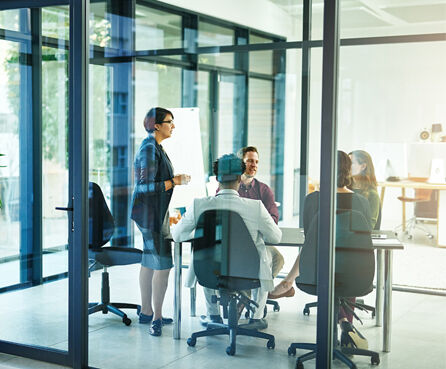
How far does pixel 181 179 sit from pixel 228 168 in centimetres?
30

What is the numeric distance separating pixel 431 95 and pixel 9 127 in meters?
2.69

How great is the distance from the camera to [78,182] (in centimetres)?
409

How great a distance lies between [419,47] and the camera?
10.7 ft

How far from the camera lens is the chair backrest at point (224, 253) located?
12.0ft

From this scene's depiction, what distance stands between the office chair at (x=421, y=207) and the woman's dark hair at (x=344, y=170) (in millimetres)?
266

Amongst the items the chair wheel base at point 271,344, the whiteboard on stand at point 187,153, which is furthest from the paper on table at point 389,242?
the whiteboard on stand at point 187,153

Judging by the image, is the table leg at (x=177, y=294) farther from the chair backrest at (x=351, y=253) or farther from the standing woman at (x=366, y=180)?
the standing woman at (x=366, y=180)

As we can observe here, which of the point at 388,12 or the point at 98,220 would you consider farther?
the point at 98,220

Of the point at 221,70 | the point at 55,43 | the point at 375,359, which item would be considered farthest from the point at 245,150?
the point at 55,43

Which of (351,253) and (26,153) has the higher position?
(26,153)

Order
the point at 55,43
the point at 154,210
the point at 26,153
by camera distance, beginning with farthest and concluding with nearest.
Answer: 1. the point at 26,153
2. the point at 55,43
3. the point at 154,210

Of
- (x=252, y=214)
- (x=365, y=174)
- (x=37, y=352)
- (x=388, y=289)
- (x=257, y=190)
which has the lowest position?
(x=37, y=352)

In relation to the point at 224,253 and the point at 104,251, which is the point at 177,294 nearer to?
the point at 224,253

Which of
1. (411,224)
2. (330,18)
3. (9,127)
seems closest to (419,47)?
(330,18)
